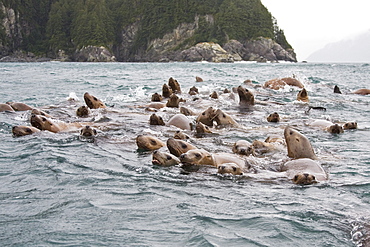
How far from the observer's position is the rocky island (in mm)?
111750

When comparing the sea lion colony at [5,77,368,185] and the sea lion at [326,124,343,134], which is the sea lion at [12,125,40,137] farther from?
the sea lion at [326,124,343,134]

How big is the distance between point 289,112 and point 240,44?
321ft

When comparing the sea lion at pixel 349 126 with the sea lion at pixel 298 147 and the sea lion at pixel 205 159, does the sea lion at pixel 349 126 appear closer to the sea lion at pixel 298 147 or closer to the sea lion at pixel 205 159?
the sea lion at pixel 298 147

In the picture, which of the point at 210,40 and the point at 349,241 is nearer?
the point at 349,241

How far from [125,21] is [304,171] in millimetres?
139877

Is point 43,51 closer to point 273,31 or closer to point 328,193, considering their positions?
point 273,31

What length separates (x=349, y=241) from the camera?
464cm

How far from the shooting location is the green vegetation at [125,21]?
117 metres

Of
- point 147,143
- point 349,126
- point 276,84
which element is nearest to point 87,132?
point 147,143

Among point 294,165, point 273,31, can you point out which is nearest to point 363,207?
point 294,165

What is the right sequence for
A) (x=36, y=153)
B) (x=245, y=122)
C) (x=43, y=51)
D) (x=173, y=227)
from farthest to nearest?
1. (x=43, y=51)
2. (x=245, y=122)
3. (x=36, y=153)
4. (x=173, y=227)

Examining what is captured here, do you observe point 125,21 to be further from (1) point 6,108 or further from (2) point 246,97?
(1) point 6,108

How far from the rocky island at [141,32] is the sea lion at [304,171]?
309 feet

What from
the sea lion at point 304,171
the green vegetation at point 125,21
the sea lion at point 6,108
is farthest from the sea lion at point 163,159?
the green vegetation at point 125,21
